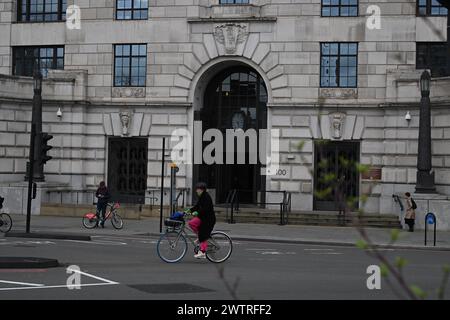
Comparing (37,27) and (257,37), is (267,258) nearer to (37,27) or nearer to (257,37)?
(257,37)

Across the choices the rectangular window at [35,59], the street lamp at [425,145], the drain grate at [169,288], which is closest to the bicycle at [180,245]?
the drain grate at [169,288]

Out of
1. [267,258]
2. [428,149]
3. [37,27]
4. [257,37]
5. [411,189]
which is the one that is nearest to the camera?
[267,258]

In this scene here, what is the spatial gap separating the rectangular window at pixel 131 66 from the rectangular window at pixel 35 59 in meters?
3.42

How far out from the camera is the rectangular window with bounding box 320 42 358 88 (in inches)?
1395

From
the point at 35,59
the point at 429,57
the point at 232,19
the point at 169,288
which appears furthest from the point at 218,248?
the point at 35,59

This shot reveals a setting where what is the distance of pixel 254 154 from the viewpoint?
37500 mm

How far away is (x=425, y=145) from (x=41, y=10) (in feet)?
70.0

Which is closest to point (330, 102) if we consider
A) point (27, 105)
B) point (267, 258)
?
point (27, 105)

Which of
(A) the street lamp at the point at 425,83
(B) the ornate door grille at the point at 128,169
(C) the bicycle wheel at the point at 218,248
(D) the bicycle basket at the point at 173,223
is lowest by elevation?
(C) the bicycle wheel at the point at 218,248

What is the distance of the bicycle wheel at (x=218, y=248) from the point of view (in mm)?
16984

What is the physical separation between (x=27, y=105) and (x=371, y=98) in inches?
668

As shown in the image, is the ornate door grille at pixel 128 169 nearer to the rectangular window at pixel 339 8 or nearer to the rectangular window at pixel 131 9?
the rectangular window at pixel 131 9

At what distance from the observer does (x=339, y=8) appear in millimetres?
35656

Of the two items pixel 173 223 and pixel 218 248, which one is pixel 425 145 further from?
pixel 173 223
